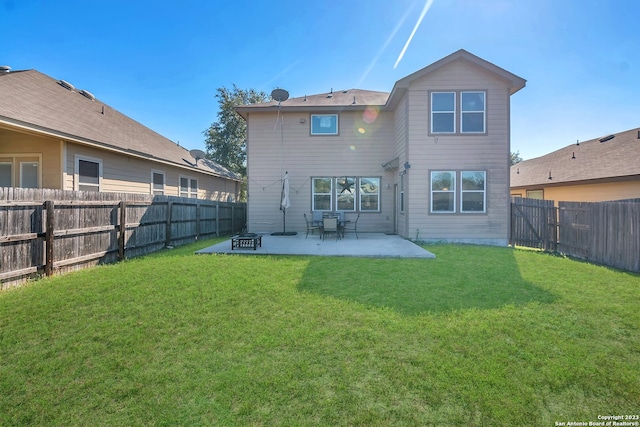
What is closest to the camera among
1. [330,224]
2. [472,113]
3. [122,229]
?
[122,229]

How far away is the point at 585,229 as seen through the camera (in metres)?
7.59

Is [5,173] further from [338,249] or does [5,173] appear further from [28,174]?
[338,249]

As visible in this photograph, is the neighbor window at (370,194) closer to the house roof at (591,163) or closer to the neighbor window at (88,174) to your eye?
the neighbor window at (88,174)

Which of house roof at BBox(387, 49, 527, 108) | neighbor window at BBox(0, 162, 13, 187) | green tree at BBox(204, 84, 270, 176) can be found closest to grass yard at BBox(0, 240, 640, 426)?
neighbor window at BBox(0, 162, 13, 187)

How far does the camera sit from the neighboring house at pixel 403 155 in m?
9.79

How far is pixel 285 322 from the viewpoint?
3393mm

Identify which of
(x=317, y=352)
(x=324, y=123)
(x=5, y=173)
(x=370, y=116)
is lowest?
(x=317, y=352)

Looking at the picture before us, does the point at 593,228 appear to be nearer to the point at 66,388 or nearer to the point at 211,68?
the point at 66,388

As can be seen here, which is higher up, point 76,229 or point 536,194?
point 536,194

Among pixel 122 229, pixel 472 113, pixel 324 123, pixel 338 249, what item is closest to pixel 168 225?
pixel 122 229

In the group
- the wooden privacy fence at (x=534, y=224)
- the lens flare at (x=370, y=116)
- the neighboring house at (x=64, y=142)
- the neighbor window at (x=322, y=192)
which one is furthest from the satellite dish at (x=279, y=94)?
the wooden privacy fence at (x=534, y=224)

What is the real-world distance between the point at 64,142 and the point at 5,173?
214cm

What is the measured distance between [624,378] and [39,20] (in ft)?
→ 55.2

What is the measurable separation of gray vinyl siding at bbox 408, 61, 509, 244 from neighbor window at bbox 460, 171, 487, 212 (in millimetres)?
158
